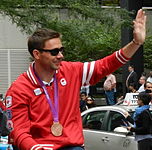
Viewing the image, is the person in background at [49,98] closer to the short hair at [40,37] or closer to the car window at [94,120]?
the short hair at [40,37]

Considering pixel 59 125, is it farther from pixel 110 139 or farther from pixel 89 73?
pixel 110 139

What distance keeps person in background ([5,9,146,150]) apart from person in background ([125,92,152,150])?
204 inches

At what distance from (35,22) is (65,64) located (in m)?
8.59

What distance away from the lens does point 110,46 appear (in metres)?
25.5

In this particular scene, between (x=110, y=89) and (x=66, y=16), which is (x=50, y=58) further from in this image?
(x=110, y=89)

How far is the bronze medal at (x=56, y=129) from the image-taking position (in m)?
4.24

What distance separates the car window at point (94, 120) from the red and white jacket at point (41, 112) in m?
6.85

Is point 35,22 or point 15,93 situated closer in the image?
point 15,93

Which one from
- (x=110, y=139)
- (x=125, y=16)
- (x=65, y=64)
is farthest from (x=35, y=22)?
(x=65, y=64)

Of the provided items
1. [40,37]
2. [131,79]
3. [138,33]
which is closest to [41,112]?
[40,37]

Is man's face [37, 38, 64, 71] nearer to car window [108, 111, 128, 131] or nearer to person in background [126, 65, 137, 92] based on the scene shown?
car window [108, 111, 128, 131]

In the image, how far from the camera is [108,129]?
11.0 m

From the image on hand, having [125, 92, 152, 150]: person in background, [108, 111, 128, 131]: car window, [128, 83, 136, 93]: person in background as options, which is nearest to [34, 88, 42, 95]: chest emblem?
[125, 92, 152, 150]: person in background

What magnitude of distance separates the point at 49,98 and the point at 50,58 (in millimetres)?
299
